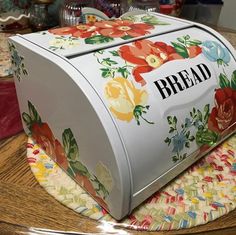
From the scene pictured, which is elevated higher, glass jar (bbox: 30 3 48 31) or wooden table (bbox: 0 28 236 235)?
glass jar (bbox: 30 3 48 31)

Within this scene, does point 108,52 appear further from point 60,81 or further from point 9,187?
point 9,187

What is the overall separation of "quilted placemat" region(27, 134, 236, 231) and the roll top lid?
0.23 metres

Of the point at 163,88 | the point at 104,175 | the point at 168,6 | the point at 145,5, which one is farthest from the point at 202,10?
the point at 104,175

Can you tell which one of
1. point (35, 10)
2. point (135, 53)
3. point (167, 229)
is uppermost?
point (135, 53)

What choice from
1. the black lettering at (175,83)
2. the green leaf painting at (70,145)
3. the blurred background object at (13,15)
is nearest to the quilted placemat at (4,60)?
the blurred background object at (13,15)

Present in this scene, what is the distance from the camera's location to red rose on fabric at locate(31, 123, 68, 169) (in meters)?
0.57

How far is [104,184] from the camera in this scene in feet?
1.58

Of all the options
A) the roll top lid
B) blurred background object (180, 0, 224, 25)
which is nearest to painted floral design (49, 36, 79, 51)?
the roll top lid

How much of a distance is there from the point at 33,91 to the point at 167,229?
0.34 meters

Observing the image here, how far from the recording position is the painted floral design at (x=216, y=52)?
1.98 feet

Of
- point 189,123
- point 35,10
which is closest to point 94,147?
point 189,123

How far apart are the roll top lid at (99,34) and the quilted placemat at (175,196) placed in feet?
0.76

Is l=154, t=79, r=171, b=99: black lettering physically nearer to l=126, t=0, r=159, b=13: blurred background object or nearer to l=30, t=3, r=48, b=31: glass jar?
l=126, t=0, r=159, b=13: blurred background object

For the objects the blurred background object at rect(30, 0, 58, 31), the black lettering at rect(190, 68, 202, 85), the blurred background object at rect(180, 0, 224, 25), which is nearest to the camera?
the black lettering at rect(190, 68, 202, 85)
